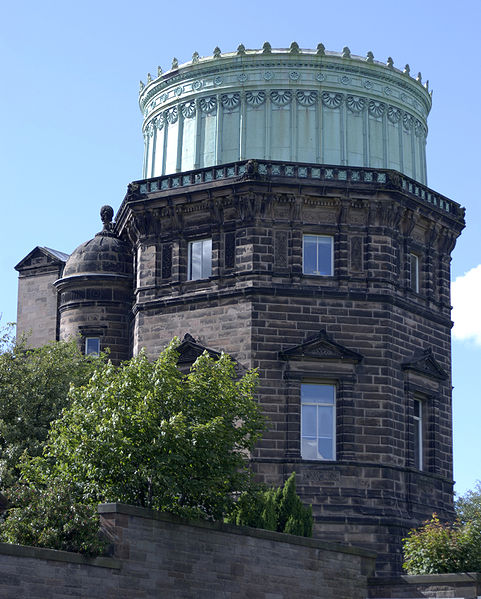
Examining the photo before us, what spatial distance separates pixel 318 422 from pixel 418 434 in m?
4.52

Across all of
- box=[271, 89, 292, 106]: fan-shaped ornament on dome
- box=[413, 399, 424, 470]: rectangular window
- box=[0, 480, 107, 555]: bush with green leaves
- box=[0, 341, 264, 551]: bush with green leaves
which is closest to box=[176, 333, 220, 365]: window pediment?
box=[413, 399, 424, 470]: rectangular window

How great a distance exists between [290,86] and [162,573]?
74.9 ft

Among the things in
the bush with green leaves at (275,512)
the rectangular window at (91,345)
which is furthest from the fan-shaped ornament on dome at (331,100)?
the bush with green leaves at (275,512)

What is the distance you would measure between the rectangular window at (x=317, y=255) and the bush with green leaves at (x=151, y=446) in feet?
38.0

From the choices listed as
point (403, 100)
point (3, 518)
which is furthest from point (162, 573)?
point (403, 100)

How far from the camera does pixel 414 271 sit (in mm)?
47406

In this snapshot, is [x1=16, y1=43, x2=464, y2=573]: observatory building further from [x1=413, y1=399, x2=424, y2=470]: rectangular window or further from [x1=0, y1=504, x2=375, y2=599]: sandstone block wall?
[x1=0, y1=504, x2=375, y2=599]: sandstone block wall

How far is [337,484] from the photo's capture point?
4272 centimetres

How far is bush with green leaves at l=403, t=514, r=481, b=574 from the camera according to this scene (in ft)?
118

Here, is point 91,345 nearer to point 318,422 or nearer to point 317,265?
point 317,265

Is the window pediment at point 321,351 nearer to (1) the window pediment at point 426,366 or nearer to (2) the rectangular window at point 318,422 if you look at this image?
(2) the rectangular window at point 318,422

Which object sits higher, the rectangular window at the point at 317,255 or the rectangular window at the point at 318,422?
the rectangular window at the point at 317,255

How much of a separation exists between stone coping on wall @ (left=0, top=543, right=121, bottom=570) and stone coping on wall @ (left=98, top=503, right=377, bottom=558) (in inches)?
46.1

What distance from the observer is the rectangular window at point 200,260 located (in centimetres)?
4588
